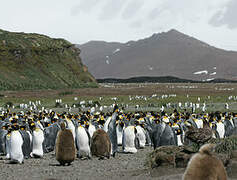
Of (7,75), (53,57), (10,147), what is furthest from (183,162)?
(53,57)

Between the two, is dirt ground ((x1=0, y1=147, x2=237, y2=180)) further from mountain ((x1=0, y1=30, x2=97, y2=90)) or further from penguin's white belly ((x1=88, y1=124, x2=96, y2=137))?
mountain ((x1=0, y1=30, x2=97, y2=90))

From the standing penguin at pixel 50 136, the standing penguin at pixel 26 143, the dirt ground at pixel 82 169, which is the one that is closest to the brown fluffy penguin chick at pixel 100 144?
the dirt ground at pixel 82 169

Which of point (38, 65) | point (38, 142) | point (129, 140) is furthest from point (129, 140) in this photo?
point (38, 65)

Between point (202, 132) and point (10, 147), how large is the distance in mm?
5985

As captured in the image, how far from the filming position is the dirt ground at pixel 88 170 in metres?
9.89

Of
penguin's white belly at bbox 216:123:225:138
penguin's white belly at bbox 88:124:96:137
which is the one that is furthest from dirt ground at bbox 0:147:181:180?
penguin's white belly at bbox 216:123:225:138

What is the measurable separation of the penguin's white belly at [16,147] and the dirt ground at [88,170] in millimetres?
236

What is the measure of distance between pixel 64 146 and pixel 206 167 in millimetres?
7364

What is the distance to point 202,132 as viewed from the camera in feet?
34.7

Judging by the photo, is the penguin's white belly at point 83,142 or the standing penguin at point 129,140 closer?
the penguin's white belly at point 83,142

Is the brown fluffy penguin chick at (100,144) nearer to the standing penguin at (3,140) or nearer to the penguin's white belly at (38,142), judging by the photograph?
the penguin's white belly at (38,142)

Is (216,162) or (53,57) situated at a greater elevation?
(53,57)

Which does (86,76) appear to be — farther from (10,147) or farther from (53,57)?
(10,147)

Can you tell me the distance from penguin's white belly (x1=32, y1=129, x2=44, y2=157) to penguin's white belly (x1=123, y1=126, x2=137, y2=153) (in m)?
3.12
